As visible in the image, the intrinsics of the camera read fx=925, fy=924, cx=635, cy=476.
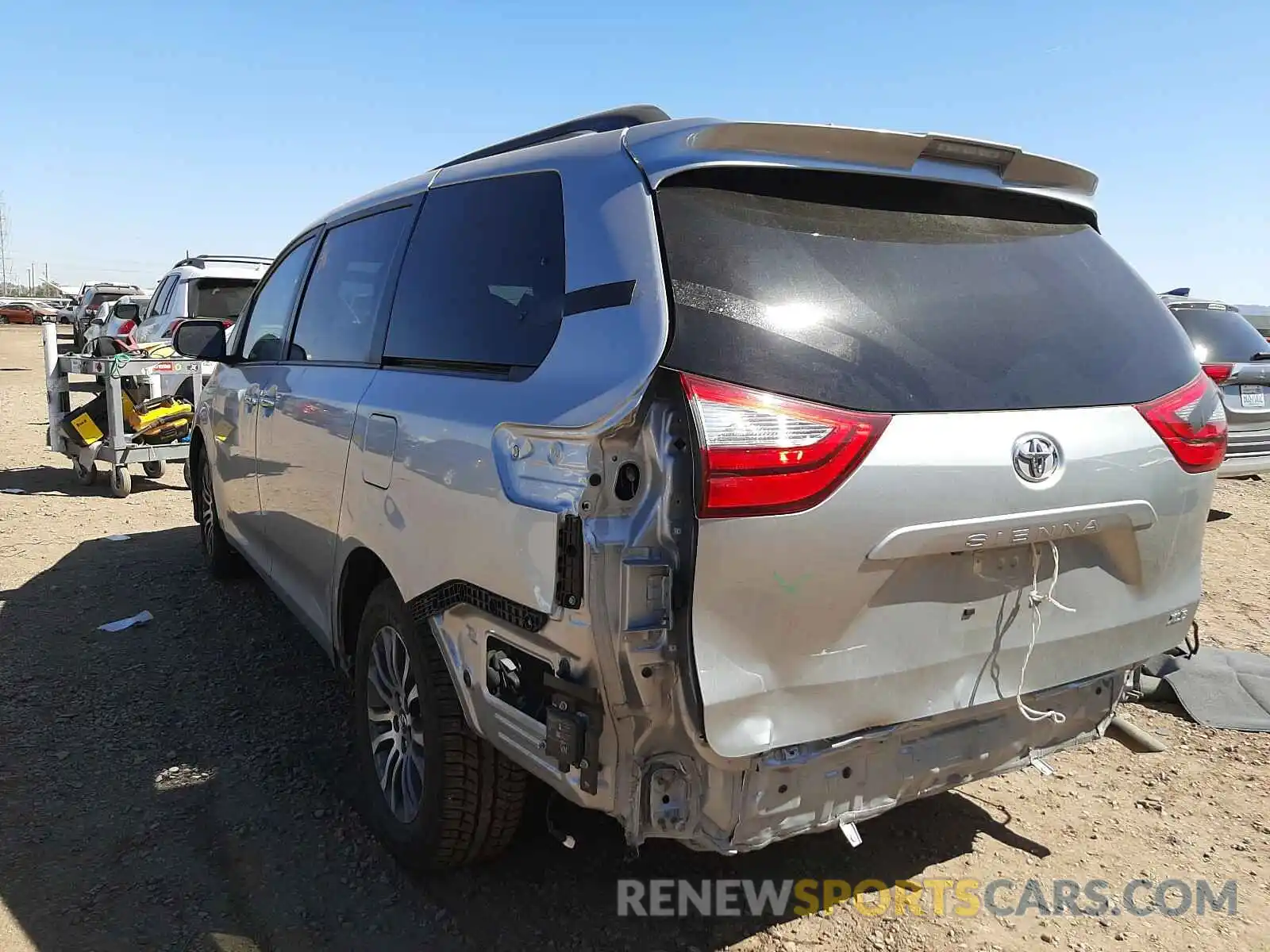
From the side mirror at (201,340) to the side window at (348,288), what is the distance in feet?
3.31

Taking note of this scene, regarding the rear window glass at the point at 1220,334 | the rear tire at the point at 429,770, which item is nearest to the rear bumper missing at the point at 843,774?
the rear tire at the point at 429,770

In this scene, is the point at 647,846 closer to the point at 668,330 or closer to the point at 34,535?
the point at 668,330

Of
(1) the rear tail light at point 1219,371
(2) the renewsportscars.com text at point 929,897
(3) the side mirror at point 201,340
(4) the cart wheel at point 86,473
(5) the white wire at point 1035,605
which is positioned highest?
(3) the side mirror at point 201,340

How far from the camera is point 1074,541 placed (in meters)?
2.31

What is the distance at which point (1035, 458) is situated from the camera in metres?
2.17

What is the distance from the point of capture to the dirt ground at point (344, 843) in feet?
8.69

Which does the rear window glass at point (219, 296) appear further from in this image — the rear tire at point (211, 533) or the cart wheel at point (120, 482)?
the rear tire at point (211, 533)

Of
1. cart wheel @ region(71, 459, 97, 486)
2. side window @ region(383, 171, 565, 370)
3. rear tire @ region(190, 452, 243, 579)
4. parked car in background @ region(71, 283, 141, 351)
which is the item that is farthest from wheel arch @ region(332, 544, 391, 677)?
parked car in background @ region(71, 283, 141, 351)

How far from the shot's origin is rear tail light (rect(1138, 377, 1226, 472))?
245 centimetres

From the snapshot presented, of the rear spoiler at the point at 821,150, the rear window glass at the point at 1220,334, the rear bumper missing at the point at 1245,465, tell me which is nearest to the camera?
the rear spoiler at the point at 821,150

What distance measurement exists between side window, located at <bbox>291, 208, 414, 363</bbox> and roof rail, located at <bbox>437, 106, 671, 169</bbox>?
34 centimetres

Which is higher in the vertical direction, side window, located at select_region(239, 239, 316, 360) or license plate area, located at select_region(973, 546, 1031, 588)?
side window, located at select_region(239, 239, 316, 360)

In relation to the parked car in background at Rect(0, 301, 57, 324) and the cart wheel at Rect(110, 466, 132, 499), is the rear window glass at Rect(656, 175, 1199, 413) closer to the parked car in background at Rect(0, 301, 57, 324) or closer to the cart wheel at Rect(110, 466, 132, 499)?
the cart wheel at Rect(110, 466, 132, 499)

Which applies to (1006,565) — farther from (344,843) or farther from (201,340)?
(201,340)
